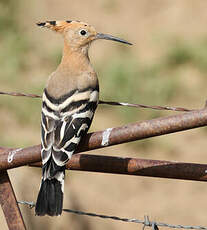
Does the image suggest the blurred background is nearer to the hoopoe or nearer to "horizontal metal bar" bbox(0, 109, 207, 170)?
the hoopoe

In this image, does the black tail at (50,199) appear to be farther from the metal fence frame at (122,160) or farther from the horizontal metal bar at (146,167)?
the horizontal metal bar at (146,167)

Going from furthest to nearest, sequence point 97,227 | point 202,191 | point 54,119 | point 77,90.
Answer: point 202,191
point 97,227
point 77,90
point 54,119

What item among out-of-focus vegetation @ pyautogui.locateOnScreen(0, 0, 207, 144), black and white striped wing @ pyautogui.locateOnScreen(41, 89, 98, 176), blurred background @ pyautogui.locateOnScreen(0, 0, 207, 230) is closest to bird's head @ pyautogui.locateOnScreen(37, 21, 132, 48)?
black and white striped wing @ pyautogui.locateOnScreen(41, 89, 98, 176)

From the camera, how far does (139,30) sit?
942 cm

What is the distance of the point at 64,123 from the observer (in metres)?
3.31

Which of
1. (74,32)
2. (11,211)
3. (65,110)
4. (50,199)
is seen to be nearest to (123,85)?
(74,32)

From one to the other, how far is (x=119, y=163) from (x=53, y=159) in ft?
1.76

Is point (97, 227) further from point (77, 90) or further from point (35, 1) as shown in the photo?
point (35, 1)

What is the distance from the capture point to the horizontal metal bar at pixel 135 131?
2185mm

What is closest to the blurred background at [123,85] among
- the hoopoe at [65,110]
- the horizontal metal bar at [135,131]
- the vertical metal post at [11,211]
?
the hoopoe at [65,110]

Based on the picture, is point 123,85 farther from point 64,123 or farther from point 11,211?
point 11,211

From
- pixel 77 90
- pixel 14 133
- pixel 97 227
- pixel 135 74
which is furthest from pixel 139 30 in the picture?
pixel 77 90

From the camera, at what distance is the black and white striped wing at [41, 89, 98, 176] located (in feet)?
9.52

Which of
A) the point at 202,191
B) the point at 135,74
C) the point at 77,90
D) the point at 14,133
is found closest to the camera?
the point at 77,90
